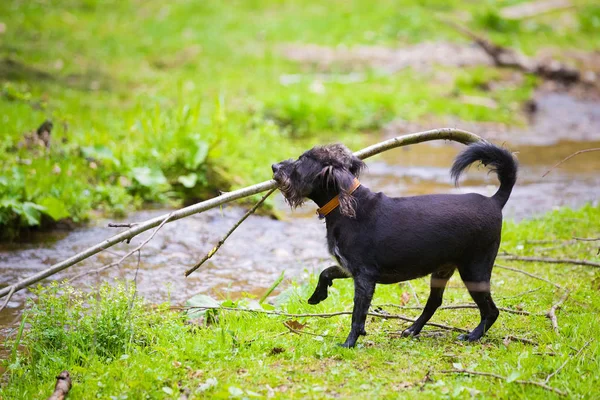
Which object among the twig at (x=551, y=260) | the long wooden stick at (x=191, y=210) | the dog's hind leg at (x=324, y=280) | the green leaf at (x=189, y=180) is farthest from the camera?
the green leaf at (x=189, y=180)

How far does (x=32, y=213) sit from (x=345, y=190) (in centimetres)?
434

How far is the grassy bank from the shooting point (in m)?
8.86

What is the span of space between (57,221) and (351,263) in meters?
4.53

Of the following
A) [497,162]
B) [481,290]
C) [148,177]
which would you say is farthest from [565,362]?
[148,177]

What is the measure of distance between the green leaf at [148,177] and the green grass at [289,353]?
3.18 m

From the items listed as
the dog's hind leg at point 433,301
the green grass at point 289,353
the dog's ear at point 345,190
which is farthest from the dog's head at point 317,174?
the green grass at point 289,353

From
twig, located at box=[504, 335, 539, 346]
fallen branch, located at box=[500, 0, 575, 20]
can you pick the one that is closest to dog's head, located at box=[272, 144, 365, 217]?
twig, located at box=[504, 335, 539, 346]

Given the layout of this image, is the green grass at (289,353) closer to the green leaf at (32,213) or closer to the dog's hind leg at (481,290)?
the dog's hind leg at (481,290)

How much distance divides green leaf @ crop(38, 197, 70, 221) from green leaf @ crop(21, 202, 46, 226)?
74 mm

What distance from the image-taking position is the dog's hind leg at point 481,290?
15.7 feet

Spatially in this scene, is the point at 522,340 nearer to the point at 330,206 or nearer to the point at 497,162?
the point at 497,162

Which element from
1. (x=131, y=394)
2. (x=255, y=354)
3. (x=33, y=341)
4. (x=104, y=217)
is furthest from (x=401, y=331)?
(x=104, y=217)

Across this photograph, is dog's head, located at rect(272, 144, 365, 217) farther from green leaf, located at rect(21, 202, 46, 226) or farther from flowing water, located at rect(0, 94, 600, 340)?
green leaf, located at rect(21, 202, 46, 226)

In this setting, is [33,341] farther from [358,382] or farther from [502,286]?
[502,286]
